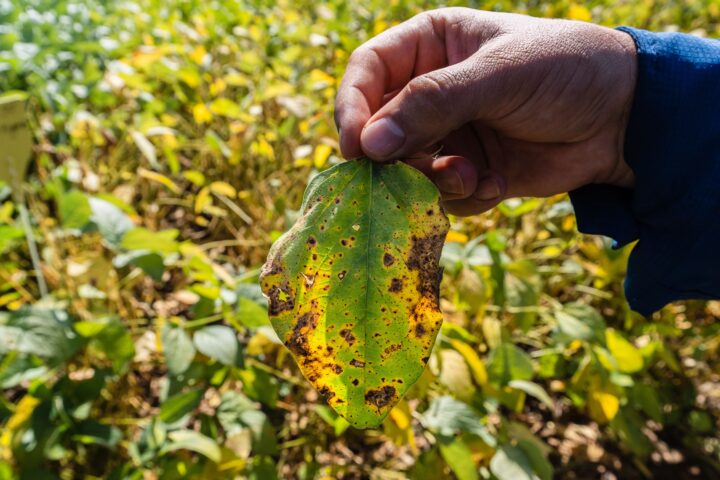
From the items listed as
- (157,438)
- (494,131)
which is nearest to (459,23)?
(494,131)

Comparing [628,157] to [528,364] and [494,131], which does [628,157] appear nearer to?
[494,131]

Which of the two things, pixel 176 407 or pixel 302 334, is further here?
pixel 176 407

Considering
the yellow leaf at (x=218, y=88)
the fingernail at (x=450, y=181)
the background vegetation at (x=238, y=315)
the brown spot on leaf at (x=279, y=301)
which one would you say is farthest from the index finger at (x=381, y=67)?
the yellow leaf at (x=218, y=88)

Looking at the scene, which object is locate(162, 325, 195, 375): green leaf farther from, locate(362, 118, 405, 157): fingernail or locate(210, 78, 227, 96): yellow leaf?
locate(210, 78, 227, 96): yellow leaf

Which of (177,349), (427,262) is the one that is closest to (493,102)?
(427,262)

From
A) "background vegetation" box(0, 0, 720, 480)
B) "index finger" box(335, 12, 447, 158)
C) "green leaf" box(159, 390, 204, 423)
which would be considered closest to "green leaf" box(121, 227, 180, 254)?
"background vegetation" box(0, 0, 720, 480)

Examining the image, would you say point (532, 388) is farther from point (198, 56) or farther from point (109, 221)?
point (198, 56)

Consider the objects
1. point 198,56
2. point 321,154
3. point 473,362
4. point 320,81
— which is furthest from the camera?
point 198,56

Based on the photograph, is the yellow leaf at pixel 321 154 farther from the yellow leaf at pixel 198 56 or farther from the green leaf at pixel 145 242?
the yellow leaf at pixel 198 56
